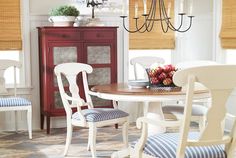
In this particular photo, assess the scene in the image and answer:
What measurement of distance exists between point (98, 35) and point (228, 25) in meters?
1.64

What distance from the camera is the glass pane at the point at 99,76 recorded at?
5.44 m

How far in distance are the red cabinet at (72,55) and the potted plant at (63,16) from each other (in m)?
0.11

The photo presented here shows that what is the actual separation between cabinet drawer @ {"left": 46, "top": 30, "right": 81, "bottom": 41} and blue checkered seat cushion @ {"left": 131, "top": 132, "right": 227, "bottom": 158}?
2739mm

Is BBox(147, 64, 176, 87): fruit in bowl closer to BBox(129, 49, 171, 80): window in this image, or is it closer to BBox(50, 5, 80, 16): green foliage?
BBox(50, 5, 80, 16): green foliage

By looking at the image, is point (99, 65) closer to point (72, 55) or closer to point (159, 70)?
point (72, 55)

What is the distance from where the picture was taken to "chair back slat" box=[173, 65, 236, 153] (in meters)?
2.46

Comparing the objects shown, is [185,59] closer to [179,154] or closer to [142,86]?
[142,86]

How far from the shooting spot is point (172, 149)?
2654 millimetres

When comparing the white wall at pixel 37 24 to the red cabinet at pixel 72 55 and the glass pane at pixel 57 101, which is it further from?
the glass pane at pixel 57 101

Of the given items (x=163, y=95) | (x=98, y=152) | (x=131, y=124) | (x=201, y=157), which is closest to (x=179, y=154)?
(x=201, y=157)

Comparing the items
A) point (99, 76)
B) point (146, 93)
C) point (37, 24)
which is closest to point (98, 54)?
point (99, 76)

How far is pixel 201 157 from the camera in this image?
262 cm

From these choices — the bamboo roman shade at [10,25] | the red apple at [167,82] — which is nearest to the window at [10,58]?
the bamboo roman shade at [10,25]

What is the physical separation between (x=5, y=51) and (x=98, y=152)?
78.1 inches
